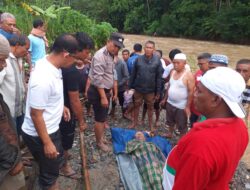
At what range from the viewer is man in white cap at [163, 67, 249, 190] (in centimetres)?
167

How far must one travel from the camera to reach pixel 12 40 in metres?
4.04

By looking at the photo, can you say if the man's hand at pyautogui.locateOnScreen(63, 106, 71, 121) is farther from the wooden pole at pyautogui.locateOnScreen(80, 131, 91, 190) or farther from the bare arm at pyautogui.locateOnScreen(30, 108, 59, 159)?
the wooden pole at pyautogui.locateOnScreen(80, 131, 91, 190)

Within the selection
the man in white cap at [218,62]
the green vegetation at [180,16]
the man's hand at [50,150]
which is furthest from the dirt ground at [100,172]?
the green vegetation at [180,16]

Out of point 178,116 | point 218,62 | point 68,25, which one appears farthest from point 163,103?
point 68,25

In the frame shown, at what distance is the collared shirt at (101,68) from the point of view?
4668 mm

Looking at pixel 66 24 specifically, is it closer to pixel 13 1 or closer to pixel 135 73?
pixel 13 1

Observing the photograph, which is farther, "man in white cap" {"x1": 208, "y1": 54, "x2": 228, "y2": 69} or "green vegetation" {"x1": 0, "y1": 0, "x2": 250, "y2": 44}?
"green vegetation" {"x1": 0, "y1": 0, "x2": 250, "y2": 44}

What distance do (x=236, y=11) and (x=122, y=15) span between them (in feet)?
56.0

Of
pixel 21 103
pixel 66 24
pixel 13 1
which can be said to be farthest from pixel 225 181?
pixel 13 1

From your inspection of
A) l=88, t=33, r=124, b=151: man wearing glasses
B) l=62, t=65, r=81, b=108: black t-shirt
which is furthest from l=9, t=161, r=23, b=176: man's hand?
l=88, t=33, r=124, b=151: man wearing glasses

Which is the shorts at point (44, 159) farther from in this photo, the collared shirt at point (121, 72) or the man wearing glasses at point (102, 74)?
the collared shirt at point (121, 72)

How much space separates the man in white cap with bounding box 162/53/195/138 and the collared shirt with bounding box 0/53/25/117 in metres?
2.59

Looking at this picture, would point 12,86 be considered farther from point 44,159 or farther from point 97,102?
point 97,102

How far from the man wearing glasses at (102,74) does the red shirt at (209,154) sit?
116 inches
